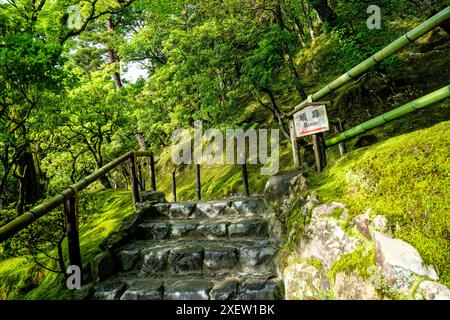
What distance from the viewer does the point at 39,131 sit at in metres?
8.09

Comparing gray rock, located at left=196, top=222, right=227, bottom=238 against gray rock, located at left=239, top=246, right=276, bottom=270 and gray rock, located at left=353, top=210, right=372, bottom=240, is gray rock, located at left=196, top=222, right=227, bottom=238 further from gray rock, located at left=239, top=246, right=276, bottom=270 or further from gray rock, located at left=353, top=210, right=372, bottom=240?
gray rock, located at left=353, top=210, right=372, bottom=240

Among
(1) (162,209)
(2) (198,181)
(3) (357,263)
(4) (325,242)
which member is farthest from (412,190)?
(2) (198,181)

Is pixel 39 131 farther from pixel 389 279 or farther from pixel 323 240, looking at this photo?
pixel 389 279

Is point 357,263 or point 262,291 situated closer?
point 357,263

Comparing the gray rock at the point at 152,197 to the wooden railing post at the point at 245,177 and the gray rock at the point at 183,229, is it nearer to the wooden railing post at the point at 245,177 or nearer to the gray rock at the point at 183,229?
the gray rock at the point at 183,229

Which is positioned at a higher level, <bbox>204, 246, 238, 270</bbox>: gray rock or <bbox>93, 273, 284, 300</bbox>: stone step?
<bbox>204, 246, 238, 270</bbox>: gray rock

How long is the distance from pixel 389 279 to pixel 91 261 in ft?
12.7

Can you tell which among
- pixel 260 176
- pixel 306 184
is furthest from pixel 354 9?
pixel 306 184

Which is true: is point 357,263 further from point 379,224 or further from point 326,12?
point 326,12

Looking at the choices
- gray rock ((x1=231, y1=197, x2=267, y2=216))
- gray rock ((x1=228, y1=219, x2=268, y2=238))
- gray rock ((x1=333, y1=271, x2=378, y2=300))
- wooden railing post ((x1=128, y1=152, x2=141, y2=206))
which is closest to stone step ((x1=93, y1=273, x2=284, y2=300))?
gray rock ((x1=228, y1=219, x2=268, y2=238))

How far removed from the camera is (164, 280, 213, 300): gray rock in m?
3.35

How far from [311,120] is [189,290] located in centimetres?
290

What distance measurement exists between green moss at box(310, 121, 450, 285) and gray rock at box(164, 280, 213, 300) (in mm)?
1842

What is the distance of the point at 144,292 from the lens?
3.52 metres
